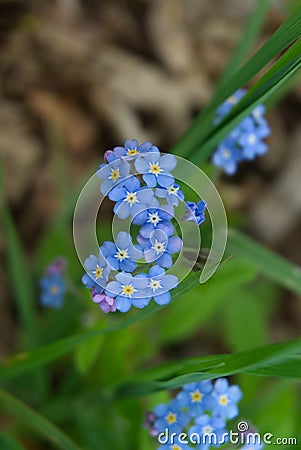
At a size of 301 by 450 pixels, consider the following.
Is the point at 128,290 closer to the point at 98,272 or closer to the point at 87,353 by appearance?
the point at 98,272

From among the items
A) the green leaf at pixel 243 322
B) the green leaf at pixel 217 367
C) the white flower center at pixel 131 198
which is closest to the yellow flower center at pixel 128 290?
the white flower center at pixel 131 198

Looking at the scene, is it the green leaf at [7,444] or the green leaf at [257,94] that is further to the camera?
the green leaf at [7,444]

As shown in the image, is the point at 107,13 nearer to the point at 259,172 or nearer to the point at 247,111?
the point at 259,172

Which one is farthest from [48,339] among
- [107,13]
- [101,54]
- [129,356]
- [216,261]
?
[107,13]

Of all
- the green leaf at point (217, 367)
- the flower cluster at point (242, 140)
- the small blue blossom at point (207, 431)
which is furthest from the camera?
the flower cluster at point (242, 140)

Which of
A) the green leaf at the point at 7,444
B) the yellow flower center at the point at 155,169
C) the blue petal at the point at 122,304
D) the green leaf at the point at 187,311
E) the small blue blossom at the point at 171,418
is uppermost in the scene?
the green leaf at the point at 187,311

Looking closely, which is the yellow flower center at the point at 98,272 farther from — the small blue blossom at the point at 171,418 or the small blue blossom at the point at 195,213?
the small blue blossom at the point at 171,418
